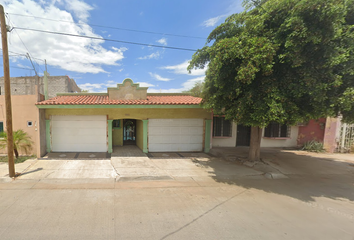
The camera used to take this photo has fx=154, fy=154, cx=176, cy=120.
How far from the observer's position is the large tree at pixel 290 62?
163 inches

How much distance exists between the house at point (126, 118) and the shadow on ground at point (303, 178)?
2.12 m

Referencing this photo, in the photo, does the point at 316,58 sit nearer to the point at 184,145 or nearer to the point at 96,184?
the point at 184,145

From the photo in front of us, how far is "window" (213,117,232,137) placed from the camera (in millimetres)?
10062

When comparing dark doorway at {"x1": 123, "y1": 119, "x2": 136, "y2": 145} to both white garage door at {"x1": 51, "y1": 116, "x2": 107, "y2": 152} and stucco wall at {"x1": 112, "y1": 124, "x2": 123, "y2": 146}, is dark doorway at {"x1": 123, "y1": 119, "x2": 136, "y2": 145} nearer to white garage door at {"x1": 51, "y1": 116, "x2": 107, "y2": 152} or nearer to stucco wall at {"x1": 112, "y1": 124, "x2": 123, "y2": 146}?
stucco wall at {"x1": 112, "y1": 124, "x2": 123, "y2": 146}

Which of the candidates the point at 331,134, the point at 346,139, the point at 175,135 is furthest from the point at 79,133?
the point at 346,139

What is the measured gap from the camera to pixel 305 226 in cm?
316

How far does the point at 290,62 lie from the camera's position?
4625 millimetres

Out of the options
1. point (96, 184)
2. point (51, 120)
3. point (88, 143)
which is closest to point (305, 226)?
point (96, 184)

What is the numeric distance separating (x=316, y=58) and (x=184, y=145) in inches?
268

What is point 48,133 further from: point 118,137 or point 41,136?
point 118,137

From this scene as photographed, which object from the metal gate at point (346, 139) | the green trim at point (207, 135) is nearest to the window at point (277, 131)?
the metal gate at point (346, 139)

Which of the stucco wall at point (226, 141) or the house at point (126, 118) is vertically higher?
the house at point (126, 118)

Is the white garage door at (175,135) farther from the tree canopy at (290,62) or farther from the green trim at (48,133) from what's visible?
the green trim at (48,133)

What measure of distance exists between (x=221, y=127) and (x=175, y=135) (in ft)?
10.5
